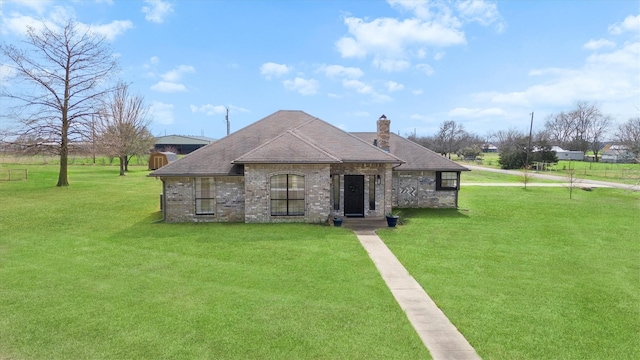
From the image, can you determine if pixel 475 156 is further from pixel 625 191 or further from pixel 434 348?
pixel 434 348

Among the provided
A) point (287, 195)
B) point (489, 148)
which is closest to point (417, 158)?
point (287, 195)

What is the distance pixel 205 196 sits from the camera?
17500 mm

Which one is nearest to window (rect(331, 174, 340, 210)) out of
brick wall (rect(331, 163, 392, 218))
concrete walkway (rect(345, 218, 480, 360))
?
brick wall (rect(331, 163, 392, 218))

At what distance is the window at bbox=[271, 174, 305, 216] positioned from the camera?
16969mm

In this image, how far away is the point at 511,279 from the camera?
1000 cm

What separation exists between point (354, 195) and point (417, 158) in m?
6.47

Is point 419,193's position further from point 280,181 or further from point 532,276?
point 532,276

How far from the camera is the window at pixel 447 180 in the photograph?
2208 centimetres

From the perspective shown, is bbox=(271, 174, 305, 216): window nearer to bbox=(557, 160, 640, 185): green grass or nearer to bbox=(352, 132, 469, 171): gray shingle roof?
bbox=(352, 132, 469, 171): gray shingle roof

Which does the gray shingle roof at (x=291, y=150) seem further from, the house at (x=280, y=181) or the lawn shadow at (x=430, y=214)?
the lawn shadow at (x=430, y=214)

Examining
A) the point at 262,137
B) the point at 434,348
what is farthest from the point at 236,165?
the point at 434,348

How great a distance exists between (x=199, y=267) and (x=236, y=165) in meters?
7.66

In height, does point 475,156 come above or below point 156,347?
above

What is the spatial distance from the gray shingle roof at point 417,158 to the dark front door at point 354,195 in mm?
→ 3908
